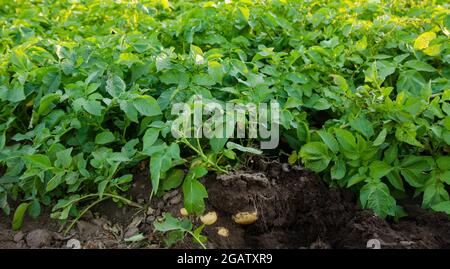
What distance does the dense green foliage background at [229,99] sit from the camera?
2.63 m

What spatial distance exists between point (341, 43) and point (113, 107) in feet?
4.02

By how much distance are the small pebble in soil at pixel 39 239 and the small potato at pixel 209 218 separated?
0.62m

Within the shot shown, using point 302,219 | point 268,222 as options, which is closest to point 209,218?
point 268,222

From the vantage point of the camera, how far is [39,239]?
8.48ft

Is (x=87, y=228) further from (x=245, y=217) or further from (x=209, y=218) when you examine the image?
(x=245, y=217)

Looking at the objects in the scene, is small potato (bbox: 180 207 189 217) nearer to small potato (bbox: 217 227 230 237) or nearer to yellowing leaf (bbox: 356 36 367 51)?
small potato (bbox: 217 227 230 237)

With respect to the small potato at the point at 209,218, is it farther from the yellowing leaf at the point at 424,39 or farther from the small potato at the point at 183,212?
the yellowing leaf at the point at 424,39

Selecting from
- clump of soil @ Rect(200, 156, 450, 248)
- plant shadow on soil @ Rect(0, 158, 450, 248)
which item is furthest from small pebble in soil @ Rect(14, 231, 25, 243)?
clump of soil @ Rect(200, 156, 450, 248)

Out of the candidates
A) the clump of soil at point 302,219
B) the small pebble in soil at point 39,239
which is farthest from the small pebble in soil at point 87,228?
the clump of soil at point 302,219

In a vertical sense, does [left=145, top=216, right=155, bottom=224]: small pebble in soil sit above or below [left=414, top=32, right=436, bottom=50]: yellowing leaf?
below

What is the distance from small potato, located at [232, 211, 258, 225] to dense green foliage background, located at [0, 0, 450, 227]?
0.16m

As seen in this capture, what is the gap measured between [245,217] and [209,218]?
14 cm

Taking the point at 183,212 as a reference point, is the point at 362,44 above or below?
above

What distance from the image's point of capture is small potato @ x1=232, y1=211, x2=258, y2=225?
2.53 meters
